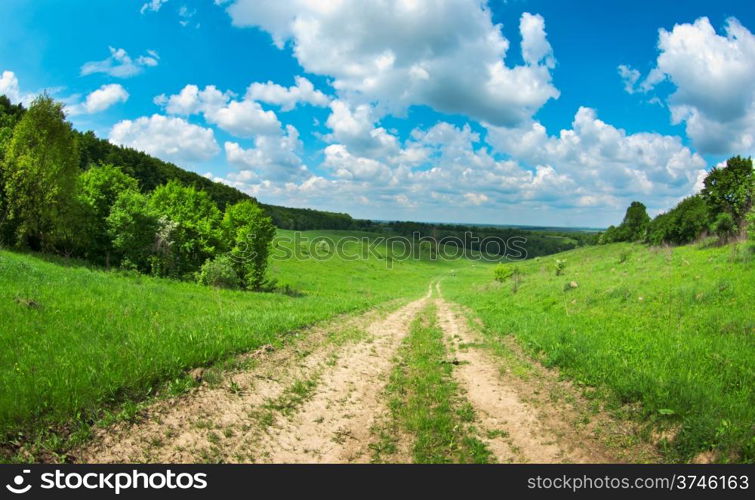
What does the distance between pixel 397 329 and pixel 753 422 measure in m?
11.8

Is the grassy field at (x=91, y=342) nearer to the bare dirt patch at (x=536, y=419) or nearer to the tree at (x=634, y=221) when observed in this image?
the bare dirt patch at (x=536, y=419)

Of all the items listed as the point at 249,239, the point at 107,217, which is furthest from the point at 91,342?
the point at 249,239

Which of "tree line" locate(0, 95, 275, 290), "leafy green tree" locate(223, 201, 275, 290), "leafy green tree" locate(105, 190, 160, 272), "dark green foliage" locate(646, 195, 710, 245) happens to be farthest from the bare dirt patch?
"dark green foliage" locate(646, 195, 710, 245)

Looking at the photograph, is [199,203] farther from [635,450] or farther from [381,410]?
[635,450]

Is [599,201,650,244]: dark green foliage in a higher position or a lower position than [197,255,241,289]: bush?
higher

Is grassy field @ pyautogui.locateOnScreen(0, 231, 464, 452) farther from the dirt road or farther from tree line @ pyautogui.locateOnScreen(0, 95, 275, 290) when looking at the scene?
tree line @ pyautogui.locateOnScreen(0, 95, 275, 290)

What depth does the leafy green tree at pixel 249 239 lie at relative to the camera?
3472cm

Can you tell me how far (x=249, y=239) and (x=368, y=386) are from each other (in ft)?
95.6

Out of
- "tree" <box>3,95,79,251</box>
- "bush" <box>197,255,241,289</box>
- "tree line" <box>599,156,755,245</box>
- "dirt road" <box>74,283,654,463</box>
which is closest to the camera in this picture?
"dirt road" <box>74,283,654,463</box>

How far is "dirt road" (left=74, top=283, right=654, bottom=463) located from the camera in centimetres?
550

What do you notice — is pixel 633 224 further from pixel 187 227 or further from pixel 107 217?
pixel 107 217

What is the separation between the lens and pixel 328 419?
681 cm

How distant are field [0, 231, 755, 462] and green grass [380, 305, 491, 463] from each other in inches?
1.4

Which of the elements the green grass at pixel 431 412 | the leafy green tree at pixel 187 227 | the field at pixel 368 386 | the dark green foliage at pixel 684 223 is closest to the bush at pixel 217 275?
the leafy green tree at pixel 187 227
